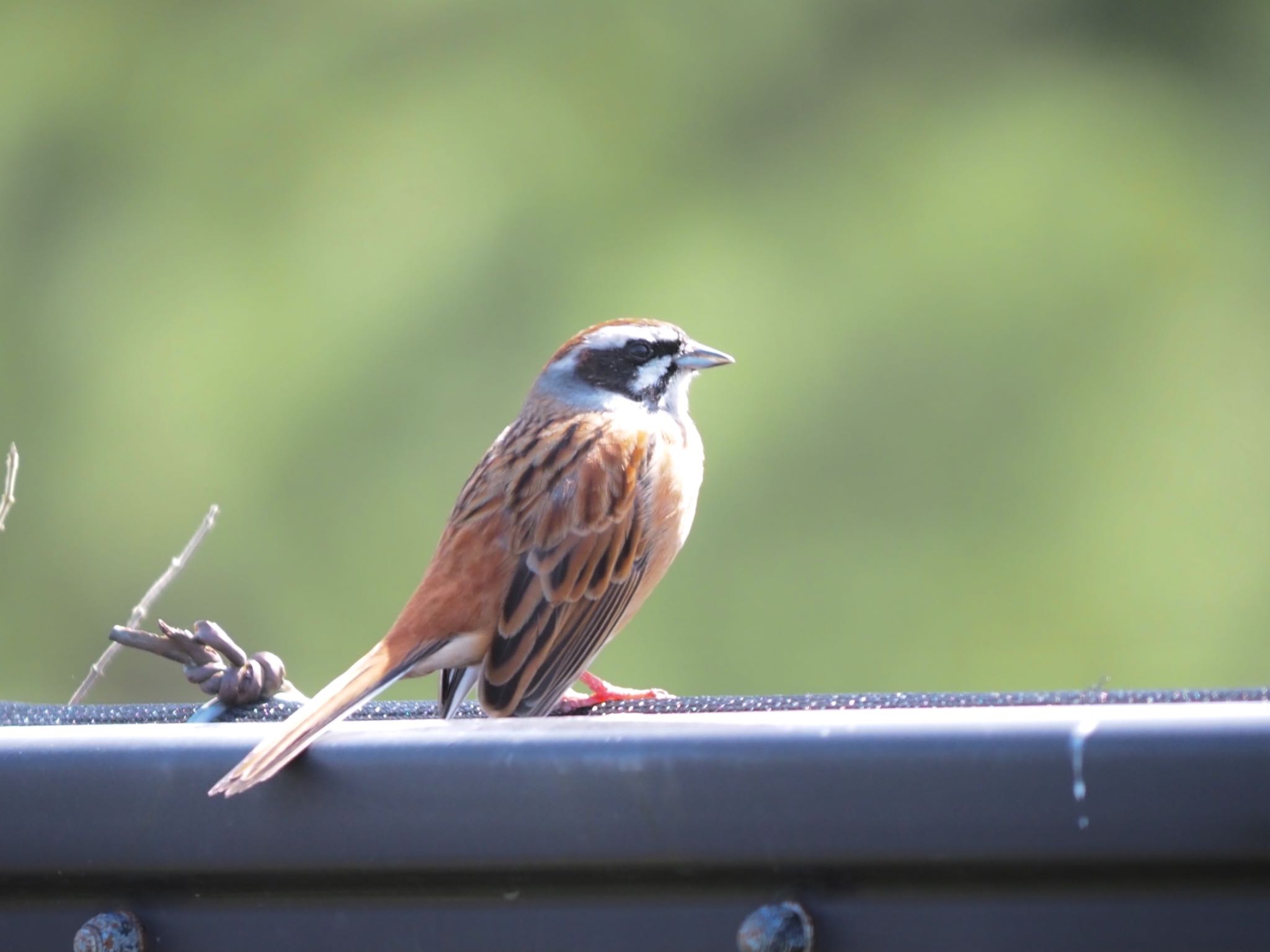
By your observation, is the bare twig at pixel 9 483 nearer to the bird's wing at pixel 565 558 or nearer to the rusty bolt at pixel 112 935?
the bird's wing at pixel 565 558

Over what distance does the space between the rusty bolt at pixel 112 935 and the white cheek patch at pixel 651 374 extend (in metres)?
2.64

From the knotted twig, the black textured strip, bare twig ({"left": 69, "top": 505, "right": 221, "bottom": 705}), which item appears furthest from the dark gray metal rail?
bare twig ({"left": 69, "top": 505, "right": 221, "bottom": 705})

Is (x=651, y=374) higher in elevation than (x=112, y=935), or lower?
higher

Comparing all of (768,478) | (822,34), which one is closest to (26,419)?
(768,478)

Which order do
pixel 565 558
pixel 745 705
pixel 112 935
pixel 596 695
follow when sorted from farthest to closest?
pixel 596 695
pixel 565 558
pixel 745 705
pixel 112 935

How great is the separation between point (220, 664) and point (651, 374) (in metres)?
1.91

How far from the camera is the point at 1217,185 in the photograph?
1288cm

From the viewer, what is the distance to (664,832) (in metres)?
1.44

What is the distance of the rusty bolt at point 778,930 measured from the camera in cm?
139

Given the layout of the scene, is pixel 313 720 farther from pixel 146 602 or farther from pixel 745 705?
pixel 146 602

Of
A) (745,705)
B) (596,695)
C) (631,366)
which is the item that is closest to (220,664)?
(745,705)

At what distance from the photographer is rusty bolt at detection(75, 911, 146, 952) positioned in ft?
4.91

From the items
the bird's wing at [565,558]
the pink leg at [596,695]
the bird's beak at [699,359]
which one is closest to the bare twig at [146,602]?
the bird's wing at [565,558]

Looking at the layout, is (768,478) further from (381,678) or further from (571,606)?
(381,678)
